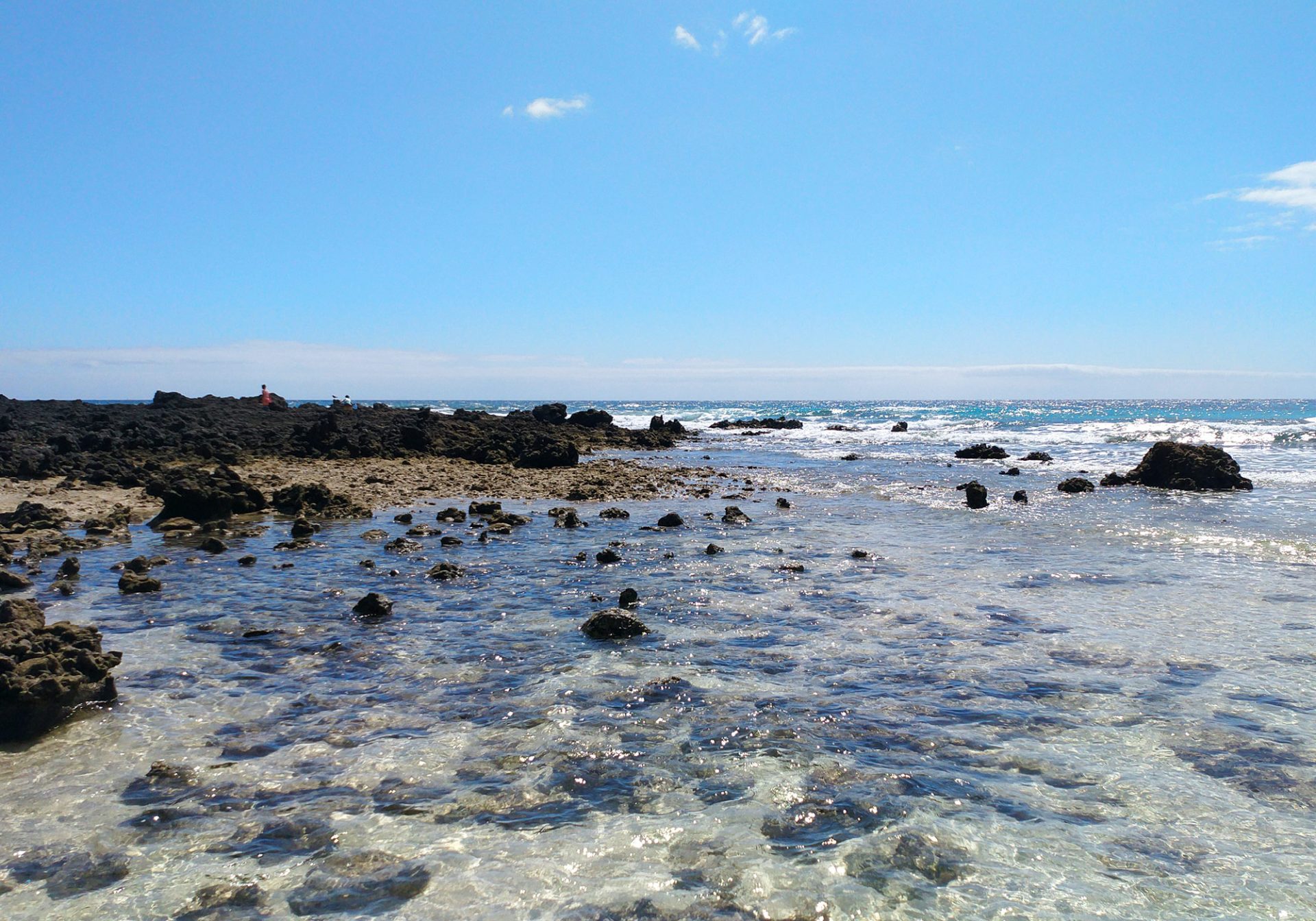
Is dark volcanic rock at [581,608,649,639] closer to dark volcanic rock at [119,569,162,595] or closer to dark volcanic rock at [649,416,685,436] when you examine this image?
dark volcanic rock at [119,569,162,595]

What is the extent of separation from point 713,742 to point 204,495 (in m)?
15.6

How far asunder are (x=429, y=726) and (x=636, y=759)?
203cm

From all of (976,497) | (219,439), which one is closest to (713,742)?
(976,497)

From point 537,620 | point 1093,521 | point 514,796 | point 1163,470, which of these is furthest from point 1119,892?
point 1163,470

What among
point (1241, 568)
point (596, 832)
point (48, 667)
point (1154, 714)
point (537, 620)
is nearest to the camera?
point (596, 832)

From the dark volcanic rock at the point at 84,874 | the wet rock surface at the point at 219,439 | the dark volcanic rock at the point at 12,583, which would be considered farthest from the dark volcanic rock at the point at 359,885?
the wet rock surface at the point at 219,439

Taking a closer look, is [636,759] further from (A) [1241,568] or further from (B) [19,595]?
(A) [1241,568]

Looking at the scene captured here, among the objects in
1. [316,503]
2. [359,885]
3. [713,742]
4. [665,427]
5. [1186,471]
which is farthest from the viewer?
[665,427]

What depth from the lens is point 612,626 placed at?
978 cm

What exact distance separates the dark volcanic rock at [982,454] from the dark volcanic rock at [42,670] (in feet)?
138

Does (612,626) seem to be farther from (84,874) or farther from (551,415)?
(551,415)

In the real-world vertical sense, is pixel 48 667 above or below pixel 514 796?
above

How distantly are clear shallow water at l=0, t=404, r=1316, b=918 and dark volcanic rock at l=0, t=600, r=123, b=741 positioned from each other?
0.92ft

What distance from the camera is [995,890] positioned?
464 centimetres
